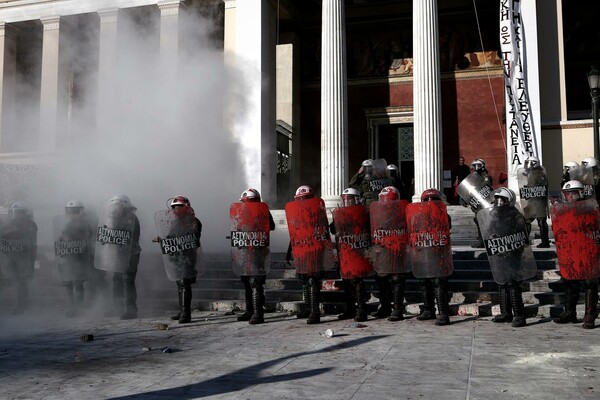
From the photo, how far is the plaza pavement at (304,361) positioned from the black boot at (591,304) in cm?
16

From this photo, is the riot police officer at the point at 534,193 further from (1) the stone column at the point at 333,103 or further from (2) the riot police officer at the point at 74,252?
(2) the riot police officer at the point at 74,252

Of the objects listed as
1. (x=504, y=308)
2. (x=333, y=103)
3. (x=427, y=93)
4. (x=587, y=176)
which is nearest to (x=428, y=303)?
(x=504, y=308)

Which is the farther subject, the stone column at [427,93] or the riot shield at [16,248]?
the stone column at [427,93]

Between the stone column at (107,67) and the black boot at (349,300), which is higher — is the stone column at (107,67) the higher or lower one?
the higher one

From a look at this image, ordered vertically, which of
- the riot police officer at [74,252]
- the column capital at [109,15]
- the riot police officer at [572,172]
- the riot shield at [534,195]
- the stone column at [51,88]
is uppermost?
the column capital at [109,15]

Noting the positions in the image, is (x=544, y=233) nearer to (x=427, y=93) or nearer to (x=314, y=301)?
(x=314, y=301)

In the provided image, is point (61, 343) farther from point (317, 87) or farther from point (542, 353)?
point (317, 87)

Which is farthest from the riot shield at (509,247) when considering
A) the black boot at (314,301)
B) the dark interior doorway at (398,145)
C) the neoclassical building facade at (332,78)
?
the dark interior doorway at (398,145)

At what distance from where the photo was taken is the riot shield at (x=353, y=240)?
7.22 meters

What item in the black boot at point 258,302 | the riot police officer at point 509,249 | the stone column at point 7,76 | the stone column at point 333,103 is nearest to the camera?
the riot police officer at point 509,249

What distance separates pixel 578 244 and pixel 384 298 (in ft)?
7.82

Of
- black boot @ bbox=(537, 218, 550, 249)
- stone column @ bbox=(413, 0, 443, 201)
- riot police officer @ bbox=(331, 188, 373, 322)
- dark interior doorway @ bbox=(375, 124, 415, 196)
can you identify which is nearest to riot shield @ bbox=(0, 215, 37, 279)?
riot police officer @ bbox=(331, 188, 373, 322)

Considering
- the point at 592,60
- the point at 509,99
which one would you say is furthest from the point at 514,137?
the point at 592,60

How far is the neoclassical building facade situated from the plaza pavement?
8.53 metres
